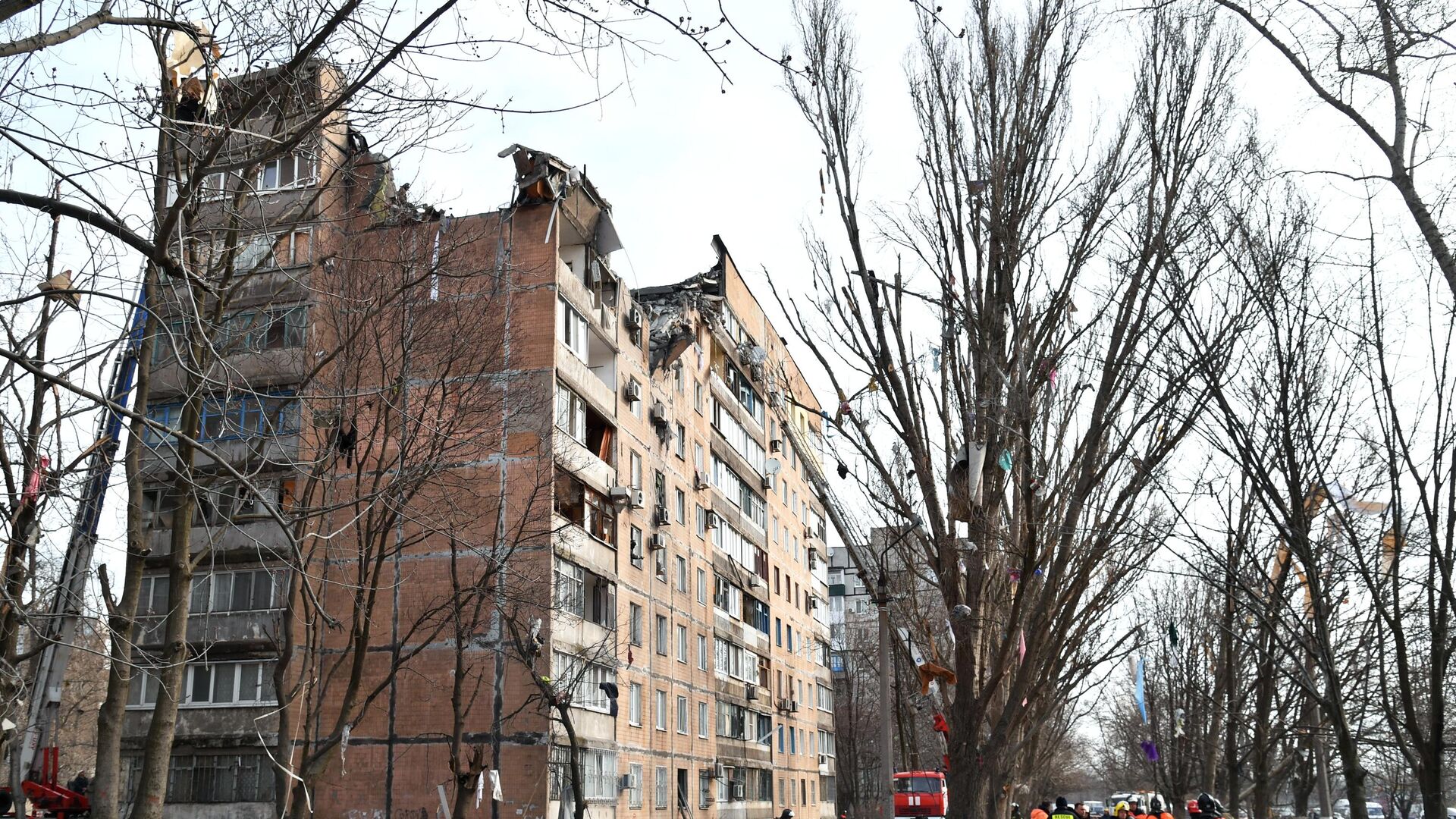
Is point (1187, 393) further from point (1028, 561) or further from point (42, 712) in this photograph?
point (42, 712)

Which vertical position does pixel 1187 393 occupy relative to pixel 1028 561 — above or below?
above

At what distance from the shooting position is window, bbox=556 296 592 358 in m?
29.0

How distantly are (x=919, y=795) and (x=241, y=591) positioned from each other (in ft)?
91.1

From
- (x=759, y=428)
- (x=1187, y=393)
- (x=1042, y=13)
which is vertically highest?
(x=759, y=428)

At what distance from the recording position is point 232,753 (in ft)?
88.5

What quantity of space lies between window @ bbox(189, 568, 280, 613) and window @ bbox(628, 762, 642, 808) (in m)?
9.61

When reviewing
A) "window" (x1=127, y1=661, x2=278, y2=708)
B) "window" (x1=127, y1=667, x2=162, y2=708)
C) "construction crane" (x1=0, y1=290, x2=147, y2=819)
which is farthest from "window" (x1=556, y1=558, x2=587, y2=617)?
"construction crane" (x1=0, y1=290, x2=147, y2=819)

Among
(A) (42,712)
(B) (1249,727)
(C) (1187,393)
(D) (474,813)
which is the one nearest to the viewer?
(C) (1187,393)

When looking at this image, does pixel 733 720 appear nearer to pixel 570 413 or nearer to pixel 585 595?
pixel 585 595

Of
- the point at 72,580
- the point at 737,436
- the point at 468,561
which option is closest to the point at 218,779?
the point at 468,561

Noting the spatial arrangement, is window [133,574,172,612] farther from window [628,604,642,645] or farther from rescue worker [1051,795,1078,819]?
rescue worker [1051,795,1078,819]

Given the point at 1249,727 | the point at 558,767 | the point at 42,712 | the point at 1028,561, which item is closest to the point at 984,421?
the point at 1028,561

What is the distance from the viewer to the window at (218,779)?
26688 millimetres

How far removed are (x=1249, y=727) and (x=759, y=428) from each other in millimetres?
29095
